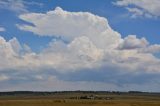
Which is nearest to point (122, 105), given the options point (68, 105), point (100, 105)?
point (100, 105)

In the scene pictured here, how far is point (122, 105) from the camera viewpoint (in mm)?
120875

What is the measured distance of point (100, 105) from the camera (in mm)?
120062

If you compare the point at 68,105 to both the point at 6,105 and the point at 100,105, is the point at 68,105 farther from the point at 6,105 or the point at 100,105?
the point at 6,105

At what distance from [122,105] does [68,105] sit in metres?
16.9

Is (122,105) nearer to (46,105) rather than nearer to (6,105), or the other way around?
(46,105)

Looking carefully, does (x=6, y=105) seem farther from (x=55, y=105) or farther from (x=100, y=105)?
(x=100, y=105)

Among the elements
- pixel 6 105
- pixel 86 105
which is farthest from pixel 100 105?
pixel 6 105

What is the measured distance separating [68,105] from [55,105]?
4193mm

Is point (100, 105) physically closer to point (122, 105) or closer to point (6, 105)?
point (122, 105)

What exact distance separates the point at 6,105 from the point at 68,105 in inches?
769

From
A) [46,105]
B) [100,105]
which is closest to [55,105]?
[46,105]

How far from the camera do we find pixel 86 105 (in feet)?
396

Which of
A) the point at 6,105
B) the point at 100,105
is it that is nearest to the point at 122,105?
the point at 100,105

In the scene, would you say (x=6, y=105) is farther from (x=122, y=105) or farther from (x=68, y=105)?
(x=122, y=105)
